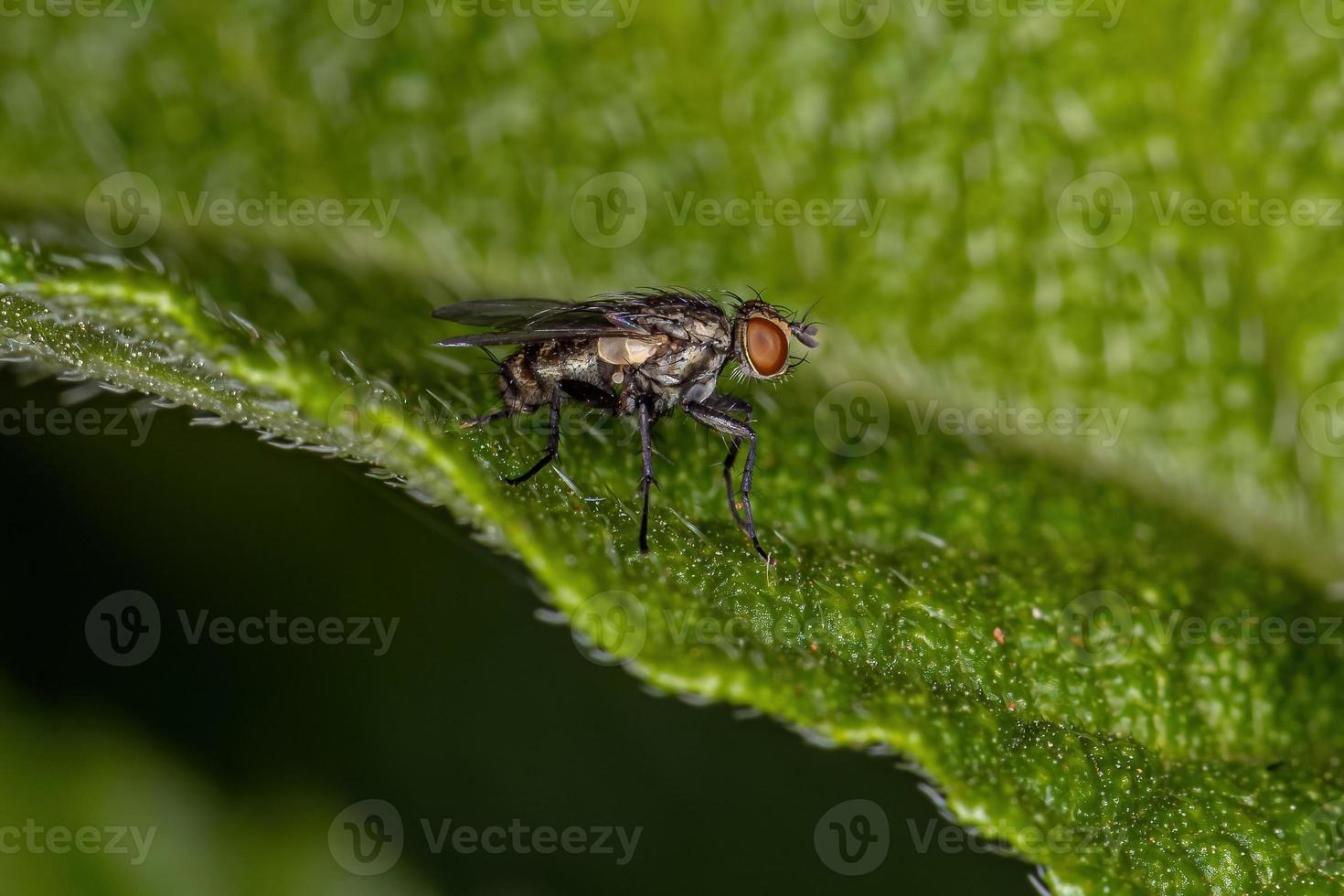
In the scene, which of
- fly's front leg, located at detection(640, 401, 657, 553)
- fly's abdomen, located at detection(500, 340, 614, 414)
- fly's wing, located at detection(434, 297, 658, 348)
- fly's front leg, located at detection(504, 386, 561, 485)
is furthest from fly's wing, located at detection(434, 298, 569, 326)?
fly's front leg, located at detection(640, 401, 657, 553)

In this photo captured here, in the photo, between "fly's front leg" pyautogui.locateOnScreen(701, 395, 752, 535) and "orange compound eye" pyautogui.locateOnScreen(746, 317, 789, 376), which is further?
"orange compound eye" pyautogui.locateOnScreen(746, 317, 789, 376)

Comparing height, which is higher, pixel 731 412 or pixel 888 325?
pixel 888 325

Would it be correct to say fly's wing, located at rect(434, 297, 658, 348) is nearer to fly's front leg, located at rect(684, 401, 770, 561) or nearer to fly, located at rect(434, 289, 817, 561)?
fly, located at rect(434, 289, 817, 561)

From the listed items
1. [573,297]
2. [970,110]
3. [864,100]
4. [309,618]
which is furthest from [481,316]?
[970,110]

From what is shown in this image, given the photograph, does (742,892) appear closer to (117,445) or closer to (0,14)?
(117,445)

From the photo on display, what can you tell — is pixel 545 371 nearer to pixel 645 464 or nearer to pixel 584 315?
pixel 584 315

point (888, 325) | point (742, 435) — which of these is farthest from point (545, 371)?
point (888, 325)
